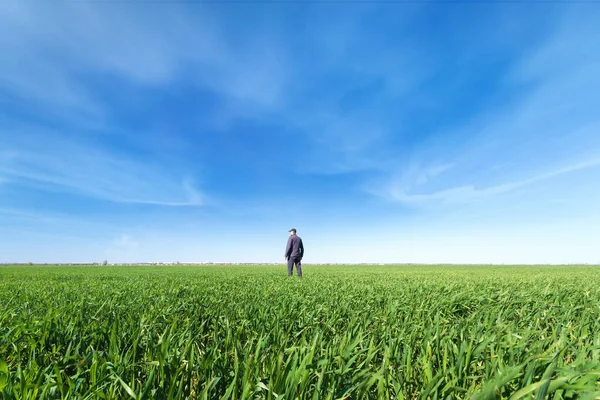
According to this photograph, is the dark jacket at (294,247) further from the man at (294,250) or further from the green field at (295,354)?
the green field at (295,354)

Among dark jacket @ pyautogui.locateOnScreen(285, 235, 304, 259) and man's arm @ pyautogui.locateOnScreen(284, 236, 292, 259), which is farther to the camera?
man's arm @ pyautogui.locateOnScreen(284, 236, 292, 259)

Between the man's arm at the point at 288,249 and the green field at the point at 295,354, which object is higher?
the man's arm at the point at 288,249

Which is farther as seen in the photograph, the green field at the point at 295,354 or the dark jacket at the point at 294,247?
the dark jacket at the point at 294,247

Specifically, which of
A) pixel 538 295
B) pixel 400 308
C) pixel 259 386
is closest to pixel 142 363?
pixel 259 386

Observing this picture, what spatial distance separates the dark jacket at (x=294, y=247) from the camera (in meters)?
15.2

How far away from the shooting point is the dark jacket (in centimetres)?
1525

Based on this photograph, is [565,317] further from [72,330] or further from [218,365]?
[72,330]

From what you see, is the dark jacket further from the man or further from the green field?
the green field

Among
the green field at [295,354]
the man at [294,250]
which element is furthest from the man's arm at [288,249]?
the green field at [295,354]

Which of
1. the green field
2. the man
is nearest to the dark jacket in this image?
the man

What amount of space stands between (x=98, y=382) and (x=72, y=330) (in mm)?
1685

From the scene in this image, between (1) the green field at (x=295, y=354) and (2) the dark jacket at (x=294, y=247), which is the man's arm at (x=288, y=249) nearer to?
(2) the dark jacket at (x=294, y=247)

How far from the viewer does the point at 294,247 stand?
15.3 m

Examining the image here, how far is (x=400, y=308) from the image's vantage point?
4.66m
